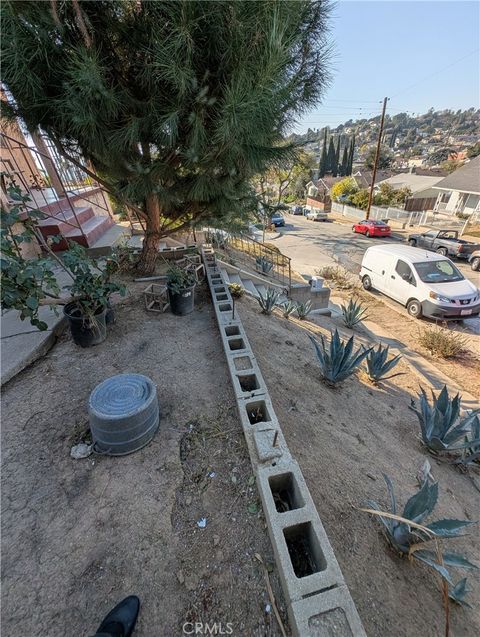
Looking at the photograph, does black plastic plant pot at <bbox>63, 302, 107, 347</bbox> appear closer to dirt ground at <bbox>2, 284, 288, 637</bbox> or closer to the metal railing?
dirt ground at <bbox>2, 284, 288, 637</bbox>

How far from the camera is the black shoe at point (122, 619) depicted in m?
1.11

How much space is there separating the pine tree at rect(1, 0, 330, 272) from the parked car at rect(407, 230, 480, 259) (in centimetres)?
1206

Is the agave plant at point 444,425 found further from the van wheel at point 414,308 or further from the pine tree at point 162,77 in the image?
the van wheel at point 414,308

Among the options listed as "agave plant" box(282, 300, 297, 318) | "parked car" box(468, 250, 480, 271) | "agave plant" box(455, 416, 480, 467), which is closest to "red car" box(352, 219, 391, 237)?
"parked car" box(468, 250, 480, 271)

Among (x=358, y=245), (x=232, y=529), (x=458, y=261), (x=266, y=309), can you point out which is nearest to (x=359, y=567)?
(x=232, y=529)

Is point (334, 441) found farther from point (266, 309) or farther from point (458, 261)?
point (458, 261)

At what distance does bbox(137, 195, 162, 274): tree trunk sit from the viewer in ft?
12.8

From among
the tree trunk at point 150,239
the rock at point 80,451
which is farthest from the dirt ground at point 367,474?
the tree trunk at point 150,239

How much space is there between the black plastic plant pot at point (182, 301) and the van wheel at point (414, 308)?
5795 mm

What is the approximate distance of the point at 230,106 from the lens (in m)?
2.16

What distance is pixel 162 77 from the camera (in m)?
2.18

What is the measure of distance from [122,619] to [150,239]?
13.8 ft

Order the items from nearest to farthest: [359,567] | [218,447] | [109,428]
Result: [359,567] < [109,428] < [218,447]

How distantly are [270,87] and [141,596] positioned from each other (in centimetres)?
351
